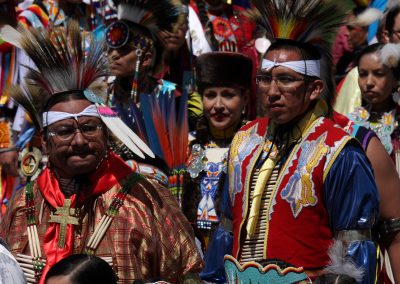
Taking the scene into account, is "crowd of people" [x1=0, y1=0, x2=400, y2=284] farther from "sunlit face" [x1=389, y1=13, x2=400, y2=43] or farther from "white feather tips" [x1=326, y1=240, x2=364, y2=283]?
"sunlit face" [x1=389, y1=13, x2=400, y2=43]

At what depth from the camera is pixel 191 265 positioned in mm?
4793

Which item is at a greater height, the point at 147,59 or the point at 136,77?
the point at 147,59

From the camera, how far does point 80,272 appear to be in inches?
148

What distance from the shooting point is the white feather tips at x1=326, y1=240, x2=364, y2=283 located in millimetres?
4109

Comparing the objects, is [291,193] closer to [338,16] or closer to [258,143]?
[258,143]

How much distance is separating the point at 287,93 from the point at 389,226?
30.0 inches

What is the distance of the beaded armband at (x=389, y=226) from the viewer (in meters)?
4.70

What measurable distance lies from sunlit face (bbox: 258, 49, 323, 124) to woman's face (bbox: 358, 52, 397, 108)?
235cm

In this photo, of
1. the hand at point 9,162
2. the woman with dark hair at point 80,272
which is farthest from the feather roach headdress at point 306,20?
the hand at point 9,162

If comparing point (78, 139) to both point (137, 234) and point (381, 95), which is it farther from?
point (381, 95)

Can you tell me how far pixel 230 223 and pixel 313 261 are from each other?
21.0 inches

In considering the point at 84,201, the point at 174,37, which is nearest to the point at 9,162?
the point at 174,37

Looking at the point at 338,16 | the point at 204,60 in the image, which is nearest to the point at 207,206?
the point at 204,60

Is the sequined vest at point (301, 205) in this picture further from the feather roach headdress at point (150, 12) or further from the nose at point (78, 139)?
the feather roach headdress at point (150, 12)
